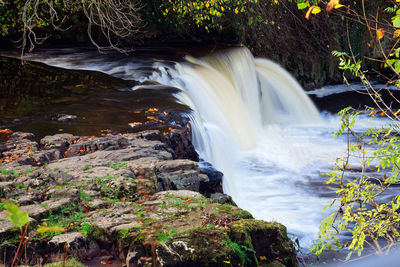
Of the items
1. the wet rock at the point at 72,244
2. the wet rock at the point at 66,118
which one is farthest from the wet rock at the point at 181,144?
the wet rock at the point at 72,244

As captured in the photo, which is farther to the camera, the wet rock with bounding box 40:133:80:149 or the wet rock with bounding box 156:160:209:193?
the wet rock with bounding box 40:133:80:149

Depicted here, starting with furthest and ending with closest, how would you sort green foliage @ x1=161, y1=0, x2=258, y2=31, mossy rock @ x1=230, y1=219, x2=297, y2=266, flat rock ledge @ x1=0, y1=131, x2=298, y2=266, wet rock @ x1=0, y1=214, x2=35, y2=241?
green foliage @ x1=161, y1=0, x2=258, y2=31 < mossy rock @ x1=230, y1=219, x2=297, y2=266 < wet rock @ x1=0, y1=214, x2=35, y2=241 < flat rock ledge @ x1=0, y1=131, x2=298, y2=266

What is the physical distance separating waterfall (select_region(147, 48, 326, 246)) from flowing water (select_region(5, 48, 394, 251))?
17 mm

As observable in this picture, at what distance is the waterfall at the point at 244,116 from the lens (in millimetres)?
8008

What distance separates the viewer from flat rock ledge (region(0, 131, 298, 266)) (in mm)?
3549

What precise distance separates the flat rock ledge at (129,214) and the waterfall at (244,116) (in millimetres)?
1916

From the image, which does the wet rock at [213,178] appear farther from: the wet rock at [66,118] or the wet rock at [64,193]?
the wet rock at [66,118]

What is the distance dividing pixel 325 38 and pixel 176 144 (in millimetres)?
10708

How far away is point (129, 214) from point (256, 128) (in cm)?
775

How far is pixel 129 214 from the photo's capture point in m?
4.12

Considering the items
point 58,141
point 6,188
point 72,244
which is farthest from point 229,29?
point 72,244

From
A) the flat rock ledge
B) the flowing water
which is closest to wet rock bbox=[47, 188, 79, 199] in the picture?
the flat rock ledge

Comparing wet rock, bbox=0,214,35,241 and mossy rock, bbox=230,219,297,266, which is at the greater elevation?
wet rock, bbox=0,214,35,241

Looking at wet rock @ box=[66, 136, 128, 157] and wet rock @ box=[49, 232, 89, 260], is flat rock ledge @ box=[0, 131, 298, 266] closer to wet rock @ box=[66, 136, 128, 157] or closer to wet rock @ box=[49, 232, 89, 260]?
wet rock @ box=[49, 232, 89, 260]
